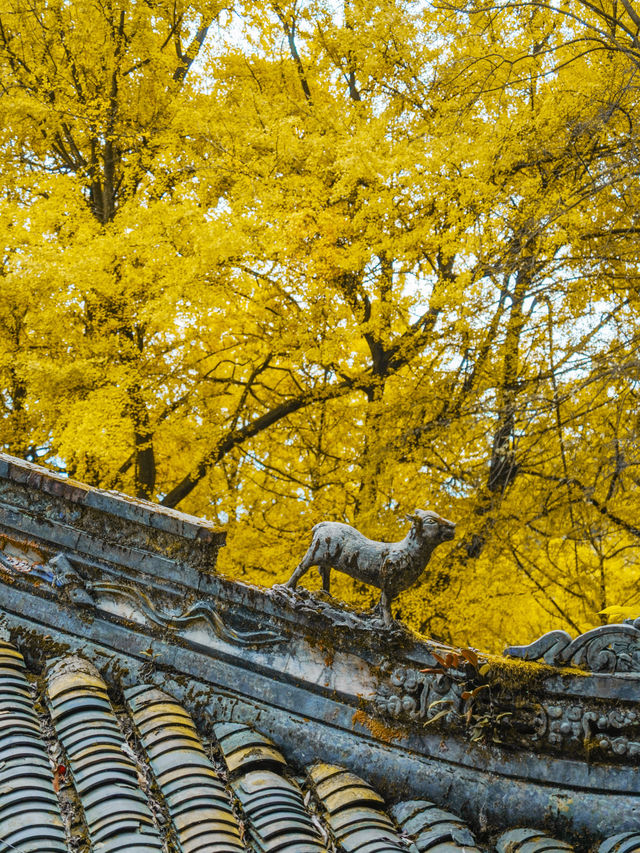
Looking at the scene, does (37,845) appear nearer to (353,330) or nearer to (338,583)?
(338,583)

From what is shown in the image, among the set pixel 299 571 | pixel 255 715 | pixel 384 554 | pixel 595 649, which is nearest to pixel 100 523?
pixel 299 571

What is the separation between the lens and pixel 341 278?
1269cm

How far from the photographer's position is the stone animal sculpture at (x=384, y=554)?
4.33m

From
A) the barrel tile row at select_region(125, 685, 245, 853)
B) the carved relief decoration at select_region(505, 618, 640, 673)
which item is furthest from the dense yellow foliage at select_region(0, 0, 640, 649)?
the barrel tile row at select_region(125, 685, 245, 853)

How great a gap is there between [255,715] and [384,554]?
1111 millimetres

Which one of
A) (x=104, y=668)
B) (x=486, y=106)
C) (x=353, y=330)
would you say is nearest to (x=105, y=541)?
(x=104, y=668)

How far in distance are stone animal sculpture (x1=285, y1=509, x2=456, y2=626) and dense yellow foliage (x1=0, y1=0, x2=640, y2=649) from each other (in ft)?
14.4

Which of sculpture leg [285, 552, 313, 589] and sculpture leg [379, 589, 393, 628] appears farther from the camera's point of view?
sculpture leg [285, 552, 313, 589]

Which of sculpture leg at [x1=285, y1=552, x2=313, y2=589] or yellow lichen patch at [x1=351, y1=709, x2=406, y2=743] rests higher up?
sculpture leg at [x1=285, y1=552, x2=313, y2=589]

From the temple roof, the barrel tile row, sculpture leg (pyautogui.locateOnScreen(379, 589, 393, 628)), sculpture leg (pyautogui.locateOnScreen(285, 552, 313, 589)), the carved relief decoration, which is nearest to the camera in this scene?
the barrel tile row

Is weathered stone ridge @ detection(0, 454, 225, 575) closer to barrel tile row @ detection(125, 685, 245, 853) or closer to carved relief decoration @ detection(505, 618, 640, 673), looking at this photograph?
barrel tile row @ detection(125, 685, 245, 853)

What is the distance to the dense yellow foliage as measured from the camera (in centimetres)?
1041

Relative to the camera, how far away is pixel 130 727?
4.12 metres

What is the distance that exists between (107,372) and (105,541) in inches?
302
